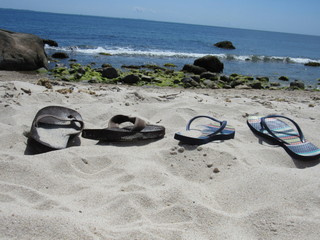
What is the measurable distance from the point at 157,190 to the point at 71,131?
146 centimetres

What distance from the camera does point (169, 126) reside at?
3.72 meters

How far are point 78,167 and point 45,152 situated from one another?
0.46 metres

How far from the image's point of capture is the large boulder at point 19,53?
8850 mm

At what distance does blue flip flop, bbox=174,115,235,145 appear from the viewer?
2.98 meters

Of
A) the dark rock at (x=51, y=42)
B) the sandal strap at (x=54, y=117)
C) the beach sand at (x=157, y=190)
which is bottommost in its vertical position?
the dark rock at (x=51, y=42)

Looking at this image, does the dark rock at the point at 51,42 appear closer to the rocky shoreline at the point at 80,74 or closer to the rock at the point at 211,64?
the rocky shoreline at the point at 80,74

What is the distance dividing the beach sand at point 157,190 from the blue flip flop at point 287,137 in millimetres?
81

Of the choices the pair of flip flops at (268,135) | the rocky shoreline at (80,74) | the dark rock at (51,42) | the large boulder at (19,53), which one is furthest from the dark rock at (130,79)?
the dark rock at (51,42)

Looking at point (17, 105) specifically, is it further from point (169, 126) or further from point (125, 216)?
point (125, 216)

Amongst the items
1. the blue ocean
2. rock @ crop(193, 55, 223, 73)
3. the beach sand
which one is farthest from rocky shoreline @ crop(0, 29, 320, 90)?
the beach sand

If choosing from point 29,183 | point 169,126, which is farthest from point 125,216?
point 169,126

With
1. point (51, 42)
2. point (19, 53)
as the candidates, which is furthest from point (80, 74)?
point (51, 42)

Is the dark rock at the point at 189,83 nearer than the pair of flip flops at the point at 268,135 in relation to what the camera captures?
No

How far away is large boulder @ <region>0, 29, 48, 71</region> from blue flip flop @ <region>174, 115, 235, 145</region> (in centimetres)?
740
